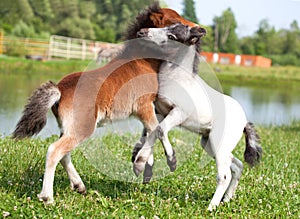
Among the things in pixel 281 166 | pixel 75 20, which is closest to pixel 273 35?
pixel 75 20

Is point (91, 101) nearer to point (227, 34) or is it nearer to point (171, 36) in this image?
point (171, 36)

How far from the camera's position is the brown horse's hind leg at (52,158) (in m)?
4.76

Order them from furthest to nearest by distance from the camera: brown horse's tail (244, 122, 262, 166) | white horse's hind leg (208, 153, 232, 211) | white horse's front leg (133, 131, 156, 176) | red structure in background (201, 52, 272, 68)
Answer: red structure in background (201, 52, 272, 68), brown horse's tail (244, 122, 262, 166), white horse's hind leg (208, 153, 232, 211), white horse's front leg (133, 131, 156, 176)

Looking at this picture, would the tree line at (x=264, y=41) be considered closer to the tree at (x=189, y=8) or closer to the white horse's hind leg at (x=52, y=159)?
the tree at (x=189, y=8)

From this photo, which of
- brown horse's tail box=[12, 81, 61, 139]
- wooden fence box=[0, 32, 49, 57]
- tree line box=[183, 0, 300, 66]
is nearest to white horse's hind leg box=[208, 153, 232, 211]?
brown horse's tail box=[12, 81, 61, 139]

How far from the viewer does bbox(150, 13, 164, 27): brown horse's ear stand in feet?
17.0

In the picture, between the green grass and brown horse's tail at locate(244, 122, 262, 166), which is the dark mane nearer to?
the green grass

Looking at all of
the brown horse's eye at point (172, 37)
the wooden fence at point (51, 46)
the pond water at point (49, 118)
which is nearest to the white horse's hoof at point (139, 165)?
the brown horse's eye at point (172, 37)

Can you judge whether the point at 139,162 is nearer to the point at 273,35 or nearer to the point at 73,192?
the point at 73,192

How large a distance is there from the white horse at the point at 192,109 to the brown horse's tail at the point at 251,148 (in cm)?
21

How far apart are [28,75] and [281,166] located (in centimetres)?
1854

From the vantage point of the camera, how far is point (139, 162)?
16.8 feet

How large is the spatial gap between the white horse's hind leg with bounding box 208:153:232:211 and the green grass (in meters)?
0.10

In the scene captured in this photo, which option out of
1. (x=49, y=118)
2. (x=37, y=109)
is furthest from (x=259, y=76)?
(x=37, y=109)
